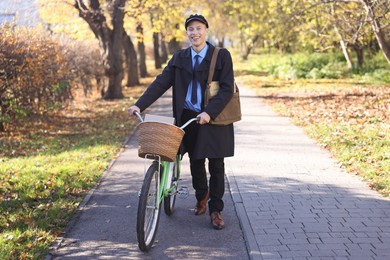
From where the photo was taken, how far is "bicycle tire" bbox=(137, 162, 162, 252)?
4.29 meters

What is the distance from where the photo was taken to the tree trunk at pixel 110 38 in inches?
693

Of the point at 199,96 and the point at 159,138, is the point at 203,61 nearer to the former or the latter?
the point at 199,96

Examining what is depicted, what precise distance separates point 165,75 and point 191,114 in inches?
18.0

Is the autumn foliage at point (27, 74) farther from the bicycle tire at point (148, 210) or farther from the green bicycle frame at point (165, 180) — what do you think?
the bicycle tire at point (148, 210)

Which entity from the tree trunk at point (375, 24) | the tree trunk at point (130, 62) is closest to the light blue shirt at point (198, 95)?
the tree trunk at point (375, 24)

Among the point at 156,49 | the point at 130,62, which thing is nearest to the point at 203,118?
the point at 130,62

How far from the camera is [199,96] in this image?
4902mm

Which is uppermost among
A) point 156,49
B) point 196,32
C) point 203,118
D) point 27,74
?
point 156,49

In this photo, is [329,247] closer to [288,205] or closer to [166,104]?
[288,205]

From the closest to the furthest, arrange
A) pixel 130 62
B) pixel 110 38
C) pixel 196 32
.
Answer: pixel 196 32
pixel 110 38
pixel 130 62

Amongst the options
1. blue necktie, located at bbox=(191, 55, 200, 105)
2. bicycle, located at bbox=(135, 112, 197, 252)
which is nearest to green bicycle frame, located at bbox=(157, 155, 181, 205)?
bicycle, located at bbox=(135, 112, 197, 252)

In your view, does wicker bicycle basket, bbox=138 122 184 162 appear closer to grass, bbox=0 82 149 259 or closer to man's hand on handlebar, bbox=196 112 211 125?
man's hand on handlebar, bbox=196 112 211 125

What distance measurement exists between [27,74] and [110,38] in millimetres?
7086

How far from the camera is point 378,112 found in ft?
39.3
